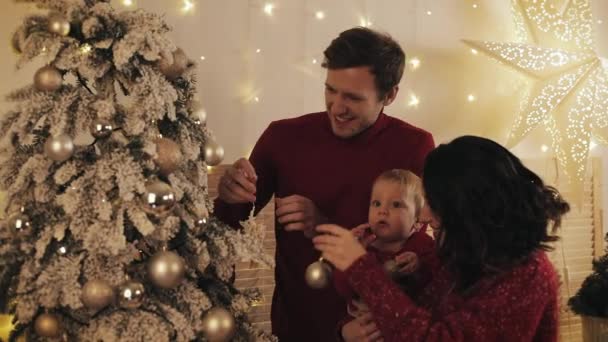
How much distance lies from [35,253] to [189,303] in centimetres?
36

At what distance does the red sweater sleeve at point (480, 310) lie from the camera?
1454 mm

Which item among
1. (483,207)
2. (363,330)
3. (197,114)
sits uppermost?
(197,114)

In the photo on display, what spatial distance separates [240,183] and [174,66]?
439 mm

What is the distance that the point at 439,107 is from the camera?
10.5 feet

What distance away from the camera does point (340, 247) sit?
5.37 feet

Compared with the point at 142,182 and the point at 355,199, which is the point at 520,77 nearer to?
the point at 355,199

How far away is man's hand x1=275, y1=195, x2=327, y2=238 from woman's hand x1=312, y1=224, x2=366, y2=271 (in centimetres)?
33

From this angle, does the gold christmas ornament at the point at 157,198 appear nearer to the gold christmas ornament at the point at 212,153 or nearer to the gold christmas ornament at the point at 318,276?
the gold christmas ornament at the point at 212,153

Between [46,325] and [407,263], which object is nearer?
[46,325]

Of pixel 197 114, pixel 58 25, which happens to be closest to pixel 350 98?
pixel 197 114

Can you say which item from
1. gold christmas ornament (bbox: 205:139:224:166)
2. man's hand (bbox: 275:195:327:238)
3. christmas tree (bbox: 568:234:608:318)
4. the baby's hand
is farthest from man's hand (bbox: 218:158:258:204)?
christmas tree (bbox: 568:234:608:318)

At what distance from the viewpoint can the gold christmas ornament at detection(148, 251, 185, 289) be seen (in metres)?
1.55

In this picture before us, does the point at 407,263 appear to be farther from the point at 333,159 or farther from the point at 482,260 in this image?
the point at 333,159

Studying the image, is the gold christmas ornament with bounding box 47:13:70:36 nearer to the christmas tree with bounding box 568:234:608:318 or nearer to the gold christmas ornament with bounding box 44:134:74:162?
the gold christmas ornament with bounding box 44:134:74:162
